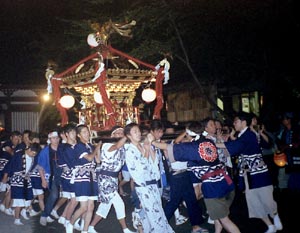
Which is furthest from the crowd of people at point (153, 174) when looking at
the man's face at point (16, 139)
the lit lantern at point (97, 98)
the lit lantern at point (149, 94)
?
the lit lantern at point (149, 94)


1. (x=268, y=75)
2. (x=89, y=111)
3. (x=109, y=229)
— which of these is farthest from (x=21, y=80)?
(x=109, y=229)

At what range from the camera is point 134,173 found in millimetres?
5164

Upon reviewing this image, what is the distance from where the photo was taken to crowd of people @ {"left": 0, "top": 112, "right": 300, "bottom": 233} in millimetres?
4633

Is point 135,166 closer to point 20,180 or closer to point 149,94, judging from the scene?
point 20,180

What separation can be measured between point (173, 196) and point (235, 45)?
697 cm

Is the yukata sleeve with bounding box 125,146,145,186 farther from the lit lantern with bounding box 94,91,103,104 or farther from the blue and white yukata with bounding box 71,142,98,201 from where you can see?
the lit lantern with bounding box 94,91,103,104

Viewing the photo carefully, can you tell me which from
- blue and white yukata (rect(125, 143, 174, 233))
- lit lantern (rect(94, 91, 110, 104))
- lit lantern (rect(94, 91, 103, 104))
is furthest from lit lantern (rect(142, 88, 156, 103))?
blue and white yukata (rect(125, 143, 174, 233))

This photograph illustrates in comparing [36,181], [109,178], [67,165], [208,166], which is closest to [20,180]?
[36,181]

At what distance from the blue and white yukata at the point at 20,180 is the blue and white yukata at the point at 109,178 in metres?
2.20

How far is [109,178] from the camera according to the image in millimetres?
5773

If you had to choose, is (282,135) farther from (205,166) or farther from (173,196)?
(205,166)

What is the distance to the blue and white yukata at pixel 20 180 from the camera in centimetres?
727

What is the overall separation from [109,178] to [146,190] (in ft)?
2.82

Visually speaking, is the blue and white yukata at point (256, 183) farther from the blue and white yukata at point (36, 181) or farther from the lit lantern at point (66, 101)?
the lit lantern at point (66, 101)
